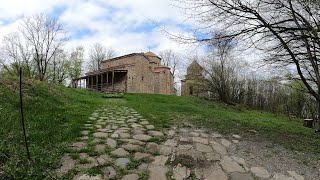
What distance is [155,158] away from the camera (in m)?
4.37

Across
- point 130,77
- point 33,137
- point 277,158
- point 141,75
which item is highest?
point 141,75

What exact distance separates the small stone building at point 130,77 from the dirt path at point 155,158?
2856 cm

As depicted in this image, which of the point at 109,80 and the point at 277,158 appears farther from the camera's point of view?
the point at 109,80

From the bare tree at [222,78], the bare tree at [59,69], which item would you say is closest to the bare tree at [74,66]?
the bare tree at [59,69]

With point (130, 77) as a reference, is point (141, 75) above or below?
above

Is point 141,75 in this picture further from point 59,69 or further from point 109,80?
point 59,69

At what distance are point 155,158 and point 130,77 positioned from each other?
31554 mm

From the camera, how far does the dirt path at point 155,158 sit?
3.76m

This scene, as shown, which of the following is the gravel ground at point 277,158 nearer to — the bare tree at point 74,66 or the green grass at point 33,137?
the green grass at point 33,137

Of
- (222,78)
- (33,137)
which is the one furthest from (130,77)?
(33,137)

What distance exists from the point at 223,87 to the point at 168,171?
2238 cm

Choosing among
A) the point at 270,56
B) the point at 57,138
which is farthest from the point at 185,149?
the point at 270,56

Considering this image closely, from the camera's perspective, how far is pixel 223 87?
2544 centimetres

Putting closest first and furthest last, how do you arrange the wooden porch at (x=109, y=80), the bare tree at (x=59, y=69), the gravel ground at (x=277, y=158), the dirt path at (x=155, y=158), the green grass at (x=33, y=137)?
the green grass at (x=33, y=137), the dirt path at (x=155, y=158), the gravel ground at (x=277, y=158), the wooden porch at (x=109, y=80), the bare tree at (x=59, y=69)
